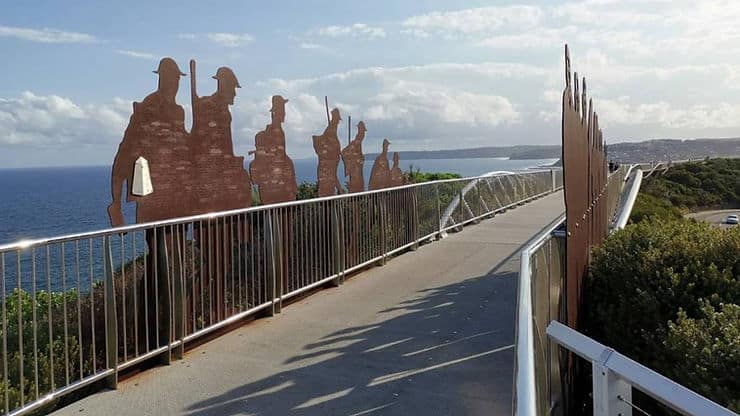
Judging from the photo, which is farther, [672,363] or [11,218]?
[11,218]

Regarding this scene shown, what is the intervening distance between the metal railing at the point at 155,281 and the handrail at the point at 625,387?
3.08 meters

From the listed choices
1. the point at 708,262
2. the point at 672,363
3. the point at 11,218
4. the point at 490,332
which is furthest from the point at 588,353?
the point at 11,218

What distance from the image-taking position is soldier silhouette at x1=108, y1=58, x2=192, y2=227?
19.0ft

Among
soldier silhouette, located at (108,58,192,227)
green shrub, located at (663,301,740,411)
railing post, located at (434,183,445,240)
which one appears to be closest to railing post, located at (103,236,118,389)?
soldier silhouette, located at (108,58,192,227)

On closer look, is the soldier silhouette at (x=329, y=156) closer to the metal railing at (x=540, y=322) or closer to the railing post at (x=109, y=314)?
the metal railing at (x=540, y=322)

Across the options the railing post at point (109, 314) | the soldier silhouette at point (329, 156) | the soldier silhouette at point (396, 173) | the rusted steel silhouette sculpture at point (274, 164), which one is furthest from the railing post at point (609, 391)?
the soldier silhouette at point (396, 173)

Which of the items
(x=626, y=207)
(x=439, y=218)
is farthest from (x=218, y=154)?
(x=626, y=207)

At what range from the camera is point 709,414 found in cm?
275

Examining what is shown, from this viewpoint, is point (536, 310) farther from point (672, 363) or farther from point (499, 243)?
point (499, 243)

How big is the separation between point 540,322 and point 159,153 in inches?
145

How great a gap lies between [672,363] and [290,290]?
3906 mm

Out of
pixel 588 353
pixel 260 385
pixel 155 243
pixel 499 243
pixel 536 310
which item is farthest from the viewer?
pixel 499 243

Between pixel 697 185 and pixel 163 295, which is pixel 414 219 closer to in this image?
pixel 163 295

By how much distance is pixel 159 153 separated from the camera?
20.3 ft
